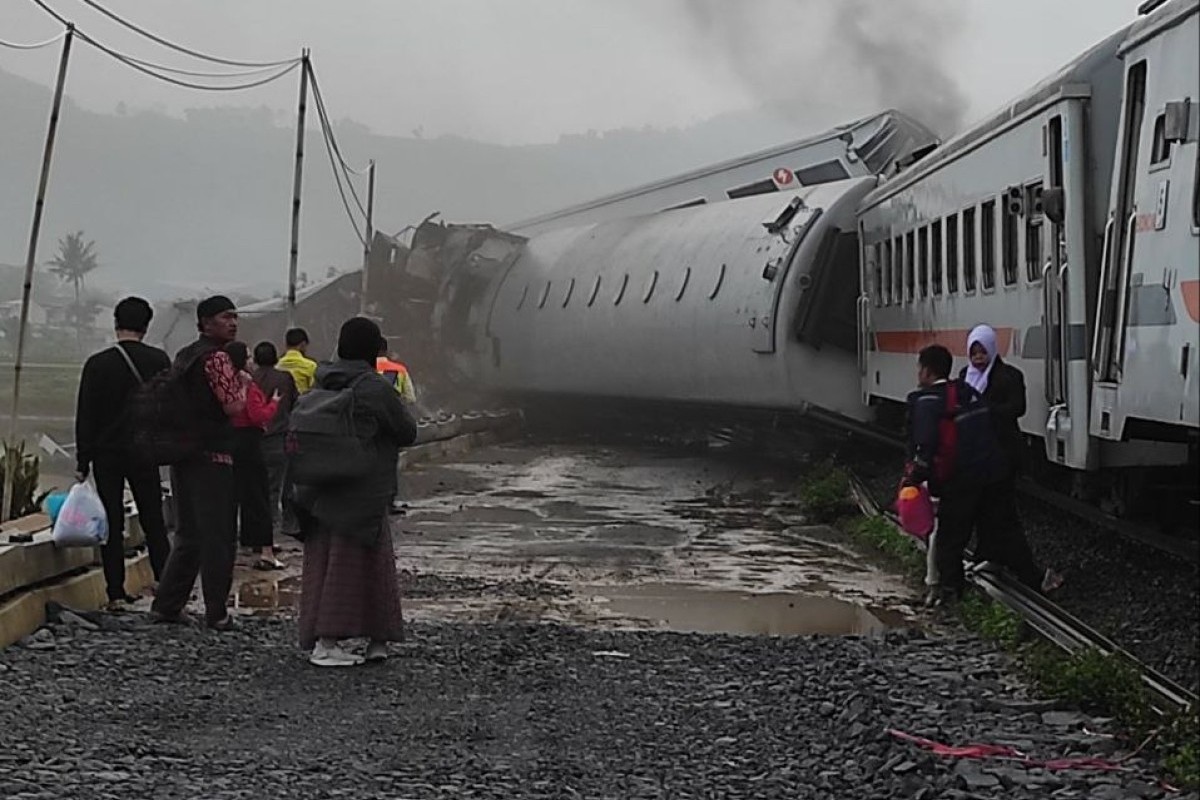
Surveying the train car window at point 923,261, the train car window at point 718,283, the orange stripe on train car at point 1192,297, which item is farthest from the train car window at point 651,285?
the orange stripe on train car at point 1192,297

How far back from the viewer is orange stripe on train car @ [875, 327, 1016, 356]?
1058cm

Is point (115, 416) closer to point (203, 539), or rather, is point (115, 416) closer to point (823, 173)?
point (203, 539)

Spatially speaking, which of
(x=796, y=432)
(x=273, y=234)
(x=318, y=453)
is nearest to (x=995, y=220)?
(x=318, y=453)

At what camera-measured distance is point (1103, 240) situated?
8.46 m

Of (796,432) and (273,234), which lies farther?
(273,234)

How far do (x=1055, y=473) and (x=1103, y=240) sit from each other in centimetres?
419

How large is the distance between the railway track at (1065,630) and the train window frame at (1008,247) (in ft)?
6.38

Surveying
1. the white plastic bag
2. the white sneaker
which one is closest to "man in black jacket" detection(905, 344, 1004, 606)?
the white sneaker

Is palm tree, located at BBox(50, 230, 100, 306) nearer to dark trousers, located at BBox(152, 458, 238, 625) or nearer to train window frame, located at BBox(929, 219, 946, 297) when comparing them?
train window frame, located at BBox(929, 219, 946, 297)

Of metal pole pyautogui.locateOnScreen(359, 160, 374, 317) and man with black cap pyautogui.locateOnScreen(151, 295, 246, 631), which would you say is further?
metal pole pyautogui.locateOnScreen(359, 160, 374, 317)

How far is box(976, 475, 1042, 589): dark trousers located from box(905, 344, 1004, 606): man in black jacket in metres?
0.05

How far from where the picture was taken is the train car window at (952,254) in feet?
40.8

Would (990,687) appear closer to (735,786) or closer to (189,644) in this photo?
(735,786)

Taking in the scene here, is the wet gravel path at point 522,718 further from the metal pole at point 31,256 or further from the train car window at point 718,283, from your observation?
the train car window at point 718,283
